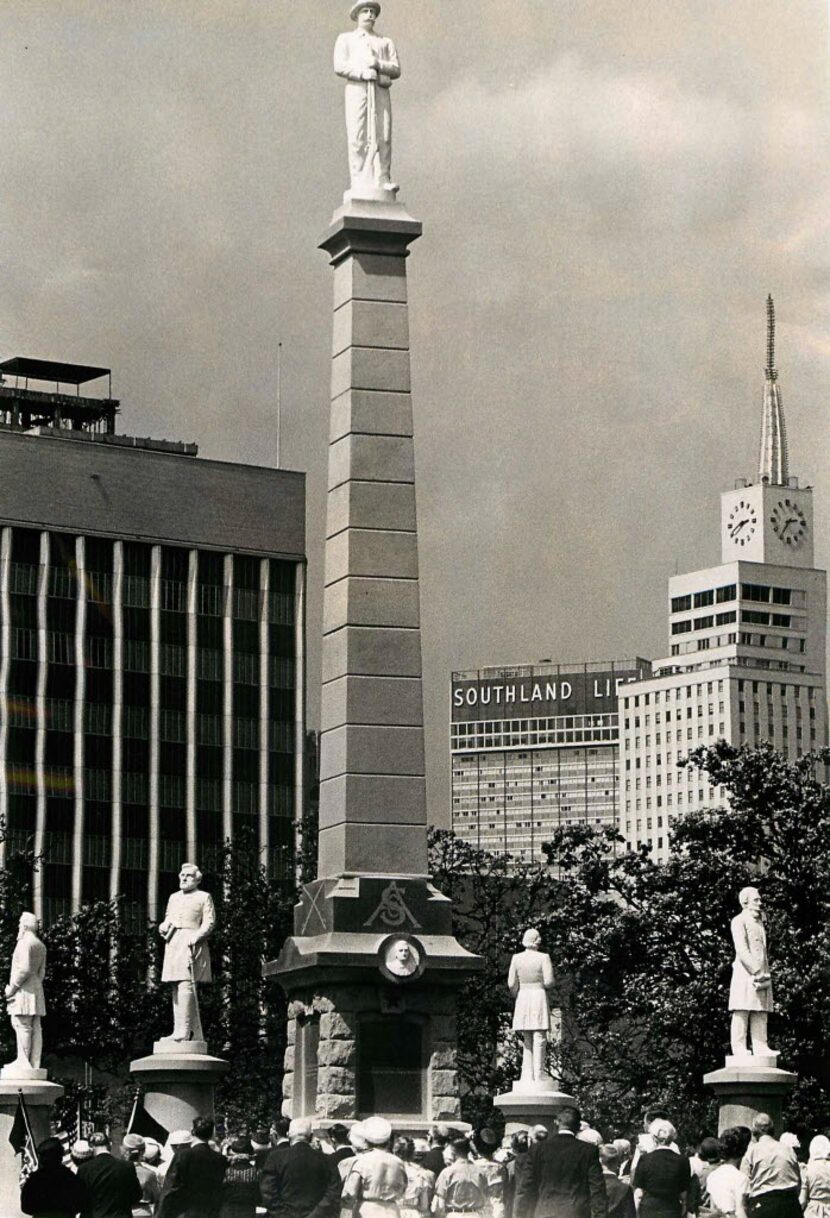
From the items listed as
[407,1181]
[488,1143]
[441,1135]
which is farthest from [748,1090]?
[407,1181]

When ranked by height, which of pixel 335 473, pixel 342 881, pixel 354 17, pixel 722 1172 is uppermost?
pixel 354 17

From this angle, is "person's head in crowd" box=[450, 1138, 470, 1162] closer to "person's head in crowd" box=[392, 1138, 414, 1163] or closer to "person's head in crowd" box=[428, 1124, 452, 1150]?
"person's head in crowd" box=[392, 1138, 414, 1163]

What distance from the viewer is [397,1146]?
2400 centimetres

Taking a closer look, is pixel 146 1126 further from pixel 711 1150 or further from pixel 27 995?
pixel 711 1150

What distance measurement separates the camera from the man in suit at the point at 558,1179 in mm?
18969

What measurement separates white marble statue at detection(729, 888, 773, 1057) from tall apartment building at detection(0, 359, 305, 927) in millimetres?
74761

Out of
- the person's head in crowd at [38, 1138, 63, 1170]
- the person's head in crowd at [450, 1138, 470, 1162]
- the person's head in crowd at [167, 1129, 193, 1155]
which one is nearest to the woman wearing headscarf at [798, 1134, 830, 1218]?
the person's head in crowd at [450, 1138, 470, 1162]

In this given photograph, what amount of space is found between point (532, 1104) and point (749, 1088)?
2547 millimetres

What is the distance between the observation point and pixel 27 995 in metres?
31.4

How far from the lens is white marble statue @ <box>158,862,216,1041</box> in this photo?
3206 centimetres

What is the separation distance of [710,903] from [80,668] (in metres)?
66.1

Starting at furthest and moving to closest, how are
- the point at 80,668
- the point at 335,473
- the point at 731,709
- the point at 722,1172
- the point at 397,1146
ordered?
the point at 731,709, the point at 80,668, the point at 335,473, the point at 397,1146, the point at 722,1172

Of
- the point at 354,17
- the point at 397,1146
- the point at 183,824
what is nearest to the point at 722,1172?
the point at 397,1146

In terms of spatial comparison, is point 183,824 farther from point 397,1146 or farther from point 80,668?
point 397,1146
